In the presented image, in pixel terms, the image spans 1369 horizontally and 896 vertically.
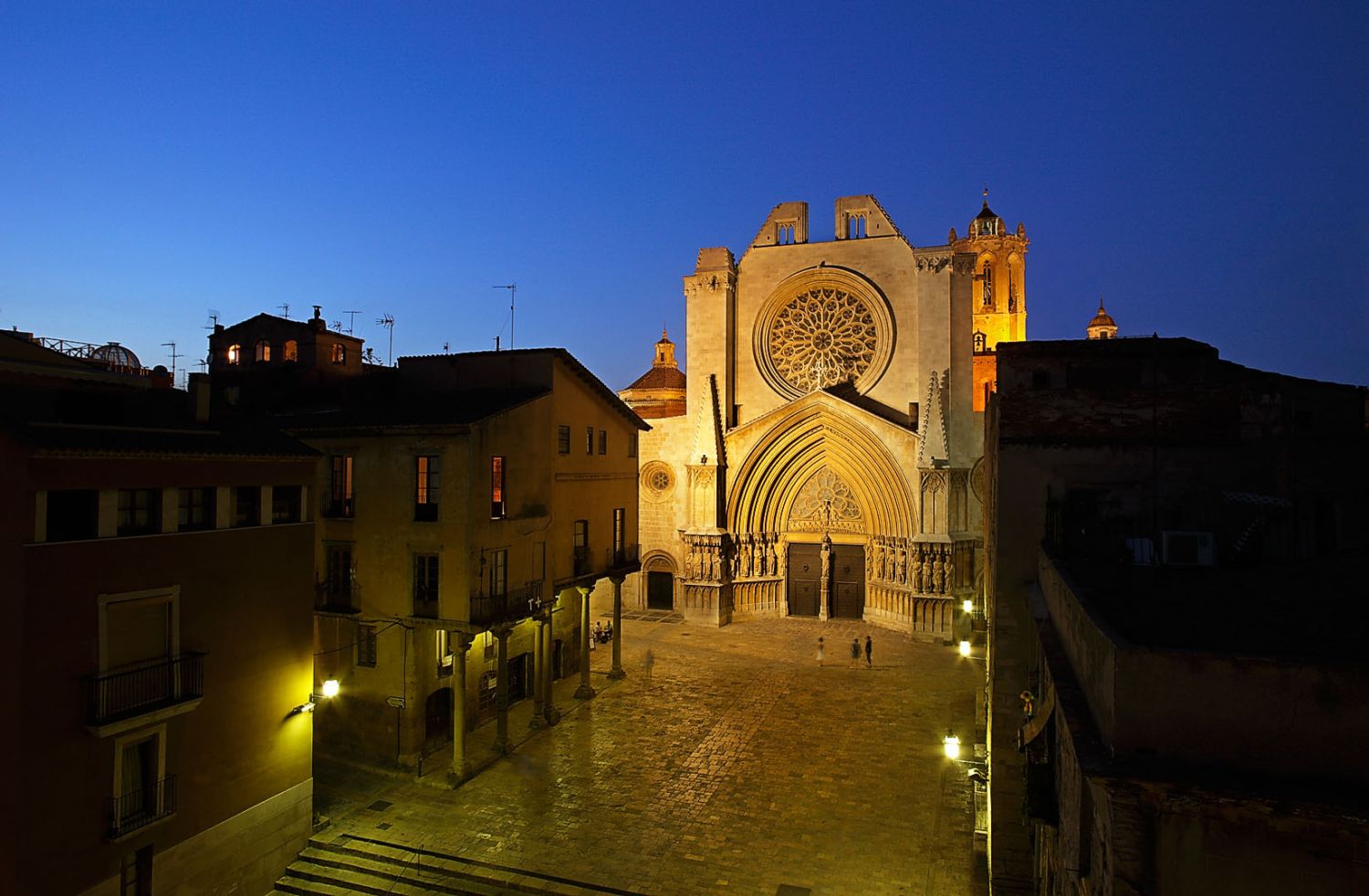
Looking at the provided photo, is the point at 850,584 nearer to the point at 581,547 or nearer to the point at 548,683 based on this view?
the point at 581,547

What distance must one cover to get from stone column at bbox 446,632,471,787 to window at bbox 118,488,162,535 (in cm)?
738

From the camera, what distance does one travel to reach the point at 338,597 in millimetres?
19031

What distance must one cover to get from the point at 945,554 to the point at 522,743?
18118 millimetres

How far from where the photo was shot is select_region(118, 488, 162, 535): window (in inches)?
460

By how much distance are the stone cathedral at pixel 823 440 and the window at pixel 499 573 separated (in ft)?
52.1

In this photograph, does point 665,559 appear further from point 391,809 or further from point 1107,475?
point 1107,475

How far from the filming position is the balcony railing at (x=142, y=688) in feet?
35.6

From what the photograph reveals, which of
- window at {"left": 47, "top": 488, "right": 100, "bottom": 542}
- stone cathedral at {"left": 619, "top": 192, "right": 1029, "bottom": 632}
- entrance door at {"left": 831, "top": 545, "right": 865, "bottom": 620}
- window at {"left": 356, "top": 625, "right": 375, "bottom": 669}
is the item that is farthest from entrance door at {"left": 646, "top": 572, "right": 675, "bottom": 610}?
window at {"left": 47, "top": 488, "right": 100, "bottom": 542}

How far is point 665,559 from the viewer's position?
3597cm

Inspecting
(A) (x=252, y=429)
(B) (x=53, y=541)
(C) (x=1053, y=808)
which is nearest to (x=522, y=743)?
(A) (x=252, y=429)

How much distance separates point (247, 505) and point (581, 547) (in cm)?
1034

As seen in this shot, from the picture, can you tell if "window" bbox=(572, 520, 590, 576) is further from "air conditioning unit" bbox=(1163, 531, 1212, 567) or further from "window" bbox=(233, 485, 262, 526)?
"air conditioning unit" bbox=(1163, 531, 1212, 567)

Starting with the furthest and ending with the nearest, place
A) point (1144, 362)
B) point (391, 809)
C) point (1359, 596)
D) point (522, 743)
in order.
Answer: point (522, 743), point (391, 809), point (1144, 362), point (1359, 596)

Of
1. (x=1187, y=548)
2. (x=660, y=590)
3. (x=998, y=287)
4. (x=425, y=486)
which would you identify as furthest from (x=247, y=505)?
(x=998, y=287)
